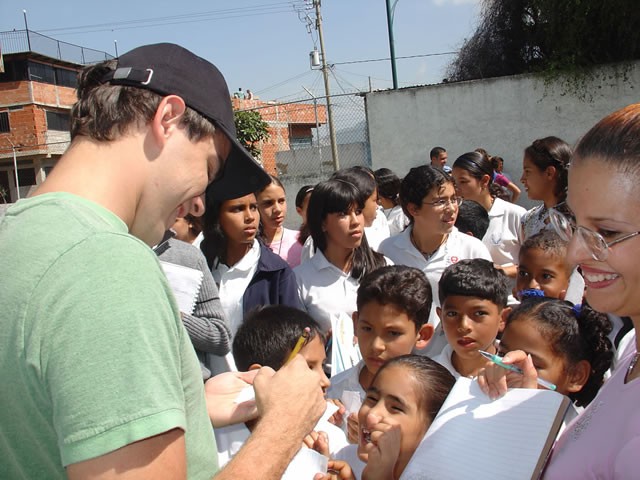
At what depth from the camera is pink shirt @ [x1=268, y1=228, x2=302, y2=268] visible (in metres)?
4.40

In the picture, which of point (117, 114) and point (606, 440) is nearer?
point (606, 440)

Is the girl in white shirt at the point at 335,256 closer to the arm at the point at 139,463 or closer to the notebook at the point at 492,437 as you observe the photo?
the notebook at the point at 492,437

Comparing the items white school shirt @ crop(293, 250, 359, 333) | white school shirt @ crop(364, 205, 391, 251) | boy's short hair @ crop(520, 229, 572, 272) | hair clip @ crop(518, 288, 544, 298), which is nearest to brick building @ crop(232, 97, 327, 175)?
white school shirt @ crop(364, 205, 391, 251)

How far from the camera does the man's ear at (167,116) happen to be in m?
1.20

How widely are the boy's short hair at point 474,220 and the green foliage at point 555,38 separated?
23.6 ft

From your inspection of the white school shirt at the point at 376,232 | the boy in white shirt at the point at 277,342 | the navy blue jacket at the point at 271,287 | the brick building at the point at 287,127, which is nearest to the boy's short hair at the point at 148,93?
the boy in white shirt at the point at 277,342

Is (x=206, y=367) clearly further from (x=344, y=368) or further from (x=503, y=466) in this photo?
(x=503, y=466)

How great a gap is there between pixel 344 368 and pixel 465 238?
1337mm

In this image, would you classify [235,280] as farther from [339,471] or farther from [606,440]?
[606,440]

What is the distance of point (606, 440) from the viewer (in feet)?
3.56

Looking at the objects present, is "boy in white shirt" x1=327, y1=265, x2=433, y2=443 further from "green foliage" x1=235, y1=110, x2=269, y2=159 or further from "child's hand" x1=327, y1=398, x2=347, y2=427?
"green foliage" x1=235, y1=110, x2=269, y2=159

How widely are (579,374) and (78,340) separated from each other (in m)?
1.84

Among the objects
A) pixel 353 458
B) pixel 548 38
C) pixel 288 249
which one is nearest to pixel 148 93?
pixel 353 458

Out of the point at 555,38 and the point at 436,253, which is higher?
the point at 555,38
